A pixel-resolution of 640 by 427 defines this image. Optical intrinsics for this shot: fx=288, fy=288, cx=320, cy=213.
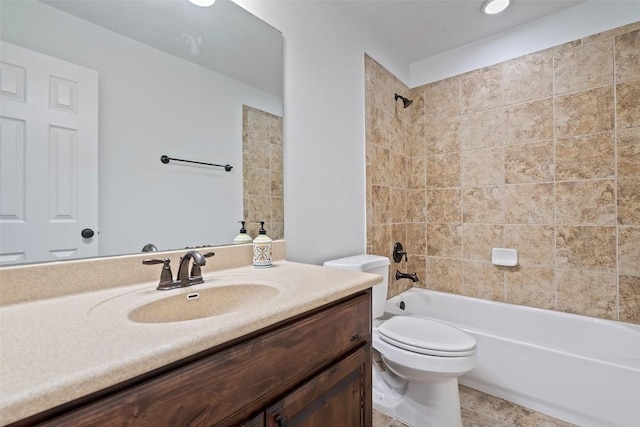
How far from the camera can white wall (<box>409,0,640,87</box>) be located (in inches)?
71.6

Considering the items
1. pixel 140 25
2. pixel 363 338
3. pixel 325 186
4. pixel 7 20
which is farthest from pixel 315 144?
pixel 7 20

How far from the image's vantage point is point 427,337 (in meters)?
1.48

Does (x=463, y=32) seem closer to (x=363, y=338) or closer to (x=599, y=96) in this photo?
(x=599, y=96)

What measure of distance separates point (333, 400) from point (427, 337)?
82 cm

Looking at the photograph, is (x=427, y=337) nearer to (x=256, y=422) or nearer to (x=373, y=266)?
(x=373, y=266)

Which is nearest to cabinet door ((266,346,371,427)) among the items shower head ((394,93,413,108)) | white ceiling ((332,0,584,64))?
white ceiling ((332,0,584,64))

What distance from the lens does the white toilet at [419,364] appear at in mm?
1357

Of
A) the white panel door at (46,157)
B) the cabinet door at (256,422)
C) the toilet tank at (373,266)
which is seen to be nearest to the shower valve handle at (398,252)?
the toilet tank at (373,266)

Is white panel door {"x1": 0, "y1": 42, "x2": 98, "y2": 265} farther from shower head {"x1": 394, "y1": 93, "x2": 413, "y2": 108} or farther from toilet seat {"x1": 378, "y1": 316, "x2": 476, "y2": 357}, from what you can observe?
shower head {"x1": 394, "y1": 93, "x2": 413, "y2": 108}

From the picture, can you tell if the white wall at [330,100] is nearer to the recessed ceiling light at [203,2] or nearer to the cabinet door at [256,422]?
the recessed ceiling light at [203,2]

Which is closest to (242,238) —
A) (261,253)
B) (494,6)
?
(261,253)

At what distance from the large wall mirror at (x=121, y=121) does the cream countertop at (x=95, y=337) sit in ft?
0.74

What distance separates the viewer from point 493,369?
177 centimetres

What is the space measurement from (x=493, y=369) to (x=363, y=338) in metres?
1.30
